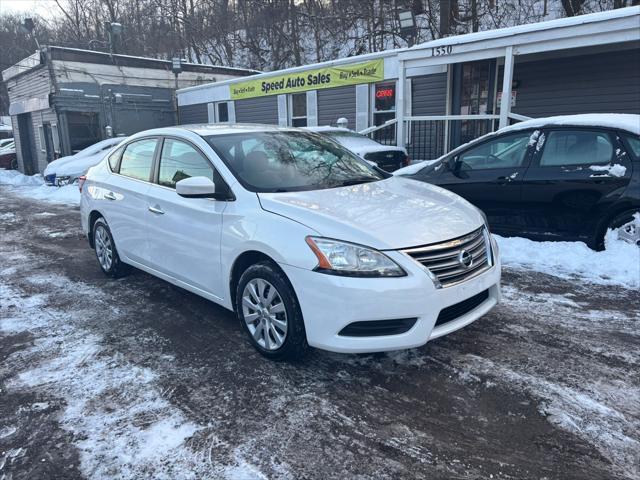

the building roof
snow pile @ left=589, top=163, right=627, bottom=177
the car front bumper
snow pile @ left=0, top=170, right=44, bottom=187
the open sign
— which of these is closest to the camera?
the car front bumper

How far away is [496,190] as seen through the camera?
6109 mm

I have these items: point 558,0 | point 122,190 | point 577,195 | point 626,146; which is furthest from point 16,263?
point 558,0

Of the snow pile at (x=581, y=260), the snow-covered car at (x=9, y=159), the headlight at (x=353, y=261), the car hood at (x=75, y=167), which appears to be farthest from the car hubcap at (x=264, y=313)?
the snow-covered car at (x=9, y=159)

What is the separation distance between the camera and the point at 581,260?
5438 millimetres

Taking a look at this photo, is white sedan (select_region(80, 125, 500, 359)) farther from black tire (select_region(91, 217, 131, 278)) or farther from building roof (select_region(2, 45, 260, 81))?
building roof (select_region(2, 45, 260, 81))

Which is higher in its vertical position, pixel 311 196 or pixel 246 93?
pixel 246 93

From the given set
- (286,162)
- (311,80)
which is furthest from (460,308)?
(311,80)

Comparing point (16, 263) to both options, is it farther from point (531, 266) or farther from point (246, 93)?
point (246, 93)

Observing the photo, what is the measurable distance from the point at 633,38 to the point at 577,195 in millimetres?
4437

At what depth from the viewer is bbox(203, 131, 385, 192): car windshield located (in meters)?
3.91

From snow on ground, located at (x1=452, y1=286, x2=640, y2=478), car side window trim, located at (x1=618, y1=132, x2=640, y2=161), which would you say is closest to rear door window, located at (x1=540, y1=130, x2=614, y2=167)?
car side window trim, located at (x1=618, y1=132, x2=640, y2=161)

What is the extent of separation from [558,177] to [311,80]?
11087 millimetres

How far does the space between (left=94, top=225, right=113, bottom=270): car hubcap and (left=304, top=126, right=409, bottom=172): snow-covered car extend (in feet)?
18.1

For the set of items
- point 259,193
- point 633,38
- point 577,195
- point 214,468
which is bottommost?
point 214,468
